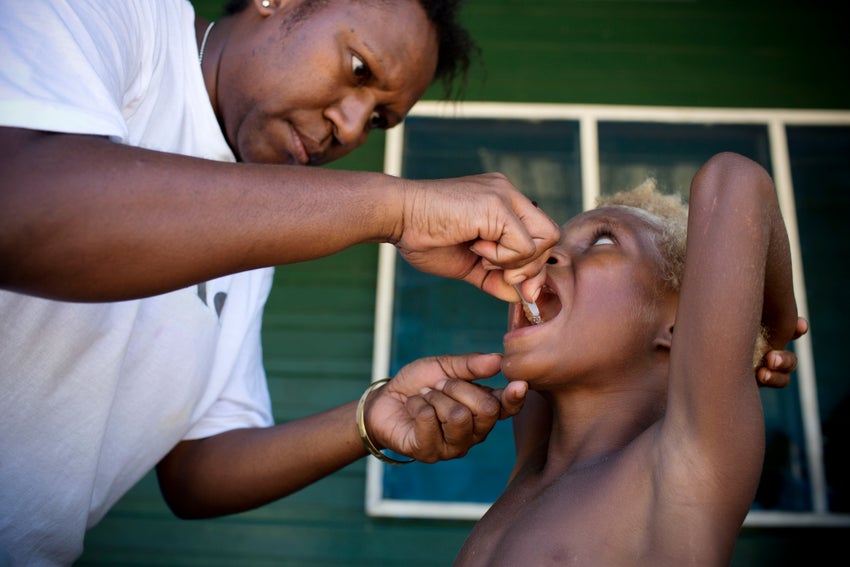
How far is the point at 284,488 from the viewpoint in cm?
211

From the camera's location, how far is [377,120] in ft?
7.21

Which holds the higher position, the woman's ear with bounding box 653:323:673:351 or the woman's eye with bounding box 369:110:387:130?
the woman's eye with bounding box 369:110:387:130

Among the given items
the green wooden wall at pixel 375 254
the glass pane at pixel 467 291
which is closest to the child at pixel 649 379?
the glass pane at pixel 467 291

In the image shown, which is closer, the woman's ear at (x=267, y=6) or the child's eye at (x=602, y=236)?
the child's eye at (x=602, y=236)

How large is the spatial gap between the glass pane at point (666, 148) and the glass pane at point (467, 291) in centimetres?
18

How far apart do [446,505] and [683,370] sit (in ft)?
7.66

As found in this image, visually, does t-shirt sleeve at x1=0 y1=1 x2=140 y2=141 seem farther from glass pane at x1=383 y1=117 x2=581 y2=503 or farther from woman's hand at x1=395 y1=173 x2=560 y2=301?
glass pane at x1=383 y1=117 x2=581 y2=503

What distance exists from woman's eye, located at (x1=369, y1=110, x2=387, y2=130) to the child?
0.61 meters

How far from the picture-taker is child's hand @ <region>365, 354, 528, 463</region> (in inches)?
65.3

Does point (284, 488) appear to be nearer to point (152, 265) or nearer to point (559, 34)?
point (152, 265)

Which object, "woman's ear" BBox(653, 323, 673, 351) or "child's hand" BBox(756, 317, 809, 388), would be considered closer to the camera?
"child's hand" BBox(756, 317, 809, 388)

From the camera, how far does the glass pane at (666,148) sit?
4047 mm

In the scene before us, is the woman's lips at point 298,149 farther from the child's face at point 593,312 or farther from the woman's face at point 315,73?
the child's face at point 593,312

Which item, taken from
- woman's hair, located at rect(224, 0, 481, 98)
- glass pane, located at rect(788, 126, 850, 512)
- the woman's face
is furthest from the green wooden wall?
the woman's face
